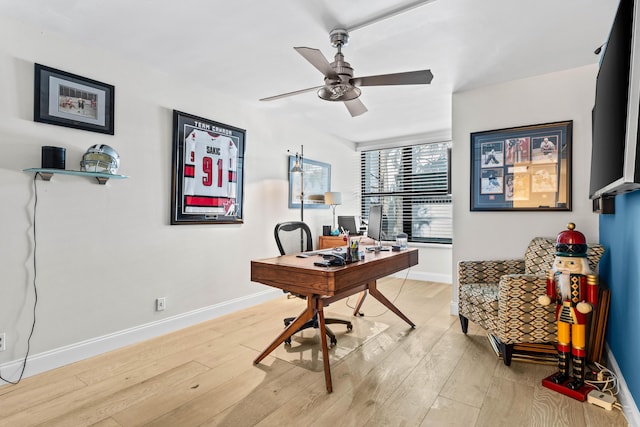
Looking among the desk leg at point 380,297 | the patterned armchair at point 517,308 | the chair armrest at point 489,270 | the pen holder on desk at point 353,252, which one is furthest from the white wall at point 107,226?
the patterned armchair at point 517,308

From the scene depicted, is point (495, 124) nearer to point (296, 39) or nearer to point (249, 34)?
point (296, 39)

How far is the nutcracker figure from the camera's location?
1966 millimetres

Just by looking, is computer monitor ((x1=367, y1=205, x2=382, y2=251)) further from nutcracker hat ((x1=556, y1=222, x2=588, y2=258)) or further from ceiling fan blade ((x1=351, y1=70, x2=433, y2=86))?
nutcracker hat ((x1=556, y1=222, x2=588, y2=258))

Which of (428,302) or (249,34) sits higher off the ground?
(249,34)

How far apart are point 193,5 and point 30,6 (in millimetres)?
1036

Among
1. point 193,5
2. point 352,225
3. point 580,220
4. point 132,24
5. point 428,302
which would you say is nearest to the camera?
point 193,5

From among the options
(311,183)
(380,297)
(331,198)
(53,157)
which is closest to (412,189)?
(331,198)

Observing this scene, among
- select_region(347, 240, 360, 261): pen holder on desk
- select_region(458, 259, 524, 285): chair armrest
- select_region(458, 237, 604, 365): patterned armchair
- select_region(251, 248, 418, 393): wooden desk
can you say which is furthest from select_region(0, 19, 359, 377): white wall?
select_region(458, 237, 604, 365): patterned armchair

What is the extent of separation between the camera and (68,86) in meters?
2.43

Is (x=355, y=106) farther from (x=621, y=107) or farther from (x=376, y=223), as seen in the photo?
(x=621, y=107)

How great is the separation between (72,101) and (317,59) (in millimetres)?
1891

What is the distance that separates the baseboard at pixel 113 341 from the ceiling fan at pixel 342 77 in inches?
94.9

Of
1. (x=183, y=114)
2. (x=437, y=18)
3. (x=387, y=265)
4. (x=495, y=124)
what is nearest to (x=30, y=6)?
(x=183, y=114)

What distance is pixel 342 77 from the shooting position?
7.07ft
